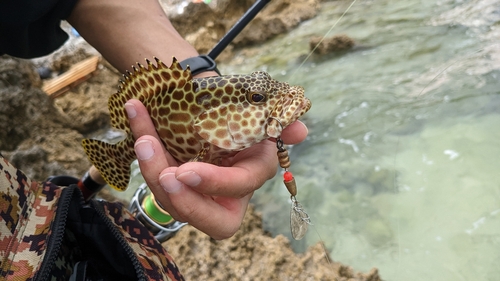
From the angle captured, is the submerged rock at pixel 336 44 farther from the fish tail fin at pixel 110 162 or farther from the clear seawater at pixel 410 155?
the fish tail fin at pixel 110 162

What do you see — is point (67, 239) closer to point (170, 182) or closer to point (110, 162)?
point (110, 162)

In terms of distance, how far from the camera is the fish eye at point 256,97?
151cm

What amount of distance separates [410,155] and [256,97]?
3.03m

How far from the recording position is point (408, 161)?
394cm

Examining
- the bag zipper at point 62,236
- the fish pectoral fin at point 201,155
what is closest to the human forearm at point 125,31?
the fish pectoral fin at point 201,155

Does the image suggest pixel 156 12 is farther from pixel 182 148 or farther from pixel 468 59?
pixel 468 59

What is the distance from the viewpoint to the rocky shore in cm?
273

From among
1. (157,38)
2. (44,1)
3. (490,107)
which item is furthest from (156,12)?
(490,107)

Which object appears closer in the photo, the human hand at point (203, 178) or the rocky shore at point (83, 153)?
the human hand at point (203, 178)

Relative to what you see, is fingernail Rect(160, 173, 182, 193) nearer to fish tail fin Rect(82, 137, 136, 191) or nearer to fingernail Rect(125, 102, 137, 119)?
fingernail Rect(125, 102, 137, 119)

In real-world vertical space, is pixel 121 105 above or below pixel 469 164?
above

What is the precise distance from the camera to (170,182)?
4.54ft

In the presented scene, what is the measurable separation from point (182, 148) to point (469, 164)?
10.2 ft

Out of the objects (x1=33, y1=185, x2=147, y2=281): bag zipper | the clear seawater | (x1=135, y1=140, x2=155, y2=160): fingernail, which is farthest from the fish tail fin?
the clear seawater
